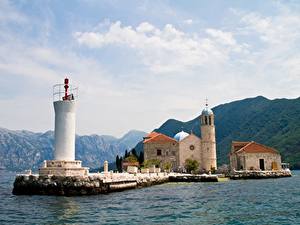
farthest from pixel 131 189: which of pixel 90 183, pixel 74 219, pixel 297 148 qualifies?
pixel 297 148

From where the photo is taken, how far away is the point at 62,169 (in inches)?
1463

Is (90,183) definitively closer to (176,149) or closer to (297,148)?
(176,149)

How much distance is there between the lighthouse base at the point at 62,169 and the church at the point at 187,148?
160 feet

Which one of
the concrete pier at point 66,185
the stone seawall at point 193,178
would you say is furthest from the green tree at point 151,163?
the concrete pier at point 66,185

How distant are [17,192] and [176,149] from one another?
52.7 metres

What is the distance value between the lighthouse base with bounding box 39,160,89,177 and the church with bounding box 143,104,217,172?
48.8 metres

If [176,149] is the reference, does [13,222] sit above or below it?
below

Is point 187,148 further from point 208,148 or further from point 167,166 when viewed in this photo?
point 167,166

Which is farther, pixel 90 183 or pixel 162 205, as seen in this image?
pixel 90 183

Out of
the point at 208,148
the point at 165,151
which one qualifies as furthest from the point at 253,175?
the point at 165,151

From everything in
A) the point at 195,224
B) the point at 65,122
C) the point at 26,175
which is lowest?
the point at 195,224

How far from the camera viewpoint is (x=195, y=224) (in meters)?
21.0

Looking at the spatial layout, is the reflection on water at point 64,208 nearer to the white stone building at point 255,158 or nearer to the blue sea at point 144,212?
the blue sea at point 144,212

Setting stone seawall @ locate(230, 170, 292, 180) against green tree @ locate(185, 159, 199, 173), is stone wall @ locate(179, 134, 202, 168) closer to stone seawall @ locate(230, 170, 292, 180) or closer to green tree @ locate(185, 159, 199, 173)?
green tree @ locate(185, 159, 199, 173)
